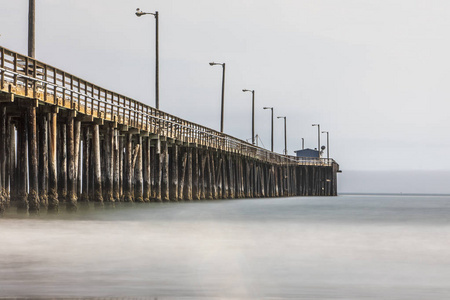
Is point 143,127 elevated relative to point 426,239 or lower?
elevated

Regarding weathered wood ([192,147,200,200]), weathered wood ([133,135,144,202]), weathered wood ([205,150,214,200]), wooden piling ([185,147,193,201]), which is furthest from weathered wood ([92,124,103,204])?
weathered wood ([205,150,214,200])

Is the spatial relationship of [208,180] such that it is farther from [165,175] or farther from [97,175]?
[97,175]

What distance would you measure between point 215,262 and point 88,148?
75.0ft

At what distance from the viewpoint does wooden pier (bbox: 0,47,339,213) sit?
72.4 ft

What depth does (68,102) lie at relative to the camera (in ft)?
82.6

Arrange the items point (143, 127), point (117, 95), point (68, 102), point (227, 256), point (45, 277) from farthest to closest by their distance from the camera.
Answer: point (143, 127) < point (117, 95) < point (68, 102) < point (227, 256) < point (45, 277)

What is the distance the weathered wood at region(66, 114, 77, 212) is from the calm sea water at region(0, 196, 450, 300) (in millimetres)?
4016

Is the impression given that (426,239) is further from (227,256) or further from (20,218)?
(20,218)

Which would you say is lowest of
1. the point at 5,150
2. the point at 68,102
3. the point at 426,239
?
the point at 426,239

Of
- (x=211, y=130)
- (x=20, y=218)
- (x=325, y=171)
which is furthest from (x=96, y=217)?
(x=325, y=171)

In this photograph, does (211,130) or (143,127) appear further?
(211,130)

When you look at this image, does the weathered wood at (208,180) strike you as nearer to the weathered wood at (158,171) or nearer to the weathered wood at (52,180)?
the weathered wood at (158,171)

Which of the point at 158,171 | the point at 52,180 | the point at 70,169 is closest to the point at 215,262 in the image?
the point at 52,180

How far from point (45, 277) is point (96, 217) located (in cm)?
1337
